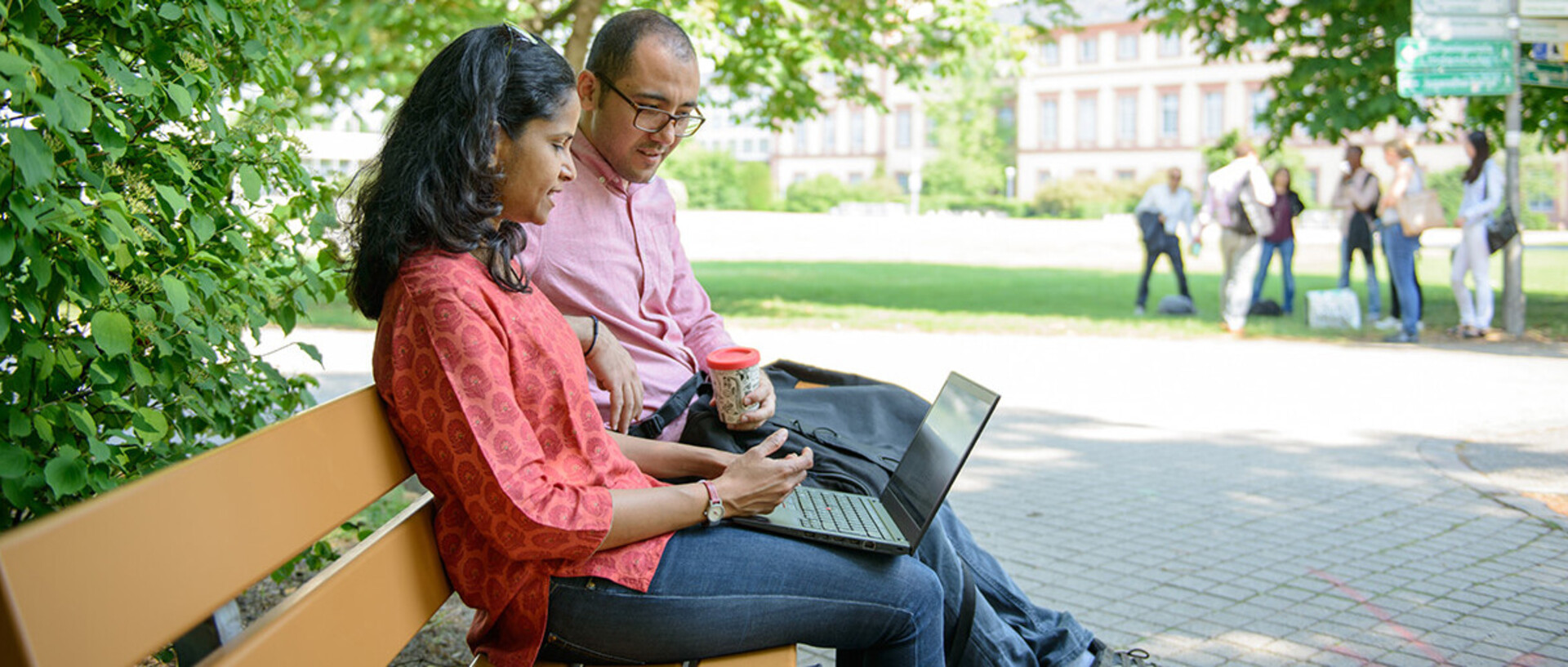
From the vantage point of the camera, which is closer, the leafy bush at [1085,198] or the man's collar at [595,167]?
the man's collar at [595,167]

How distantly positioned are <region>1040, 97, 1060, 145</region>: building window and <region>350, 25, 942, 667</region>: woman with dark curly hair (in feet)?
265

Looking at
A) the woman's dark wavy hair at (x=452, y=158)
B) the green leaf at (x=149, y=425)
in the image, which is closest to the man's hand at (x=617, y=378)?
the woman's dark wavy hair at (x=452, y=158)

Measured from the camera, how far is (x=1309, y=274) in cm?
2175

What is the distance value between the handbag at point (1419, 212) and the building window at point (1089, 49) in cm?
6882

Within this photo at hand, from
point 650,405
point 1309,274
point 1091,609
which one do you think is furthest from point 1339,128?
point 650,405

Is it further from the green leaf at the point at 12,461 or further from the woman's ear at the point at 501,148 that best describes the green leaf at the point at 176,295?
the woman's ear at the point at 501,148

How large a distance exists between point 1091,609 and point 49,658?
3.68 meters

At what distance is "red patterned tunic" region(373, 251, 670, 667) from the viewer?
6.98 feet

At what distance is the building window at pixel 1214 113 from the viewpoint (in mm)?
73438

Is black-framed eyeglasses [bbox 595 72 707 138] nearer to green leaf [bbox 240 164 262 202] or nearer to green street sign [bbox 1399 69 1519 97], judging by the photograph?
green leaf [bbox 240 164 262 202]

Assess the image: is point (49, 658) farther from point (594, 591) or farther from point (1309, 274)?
point (1309, 274)

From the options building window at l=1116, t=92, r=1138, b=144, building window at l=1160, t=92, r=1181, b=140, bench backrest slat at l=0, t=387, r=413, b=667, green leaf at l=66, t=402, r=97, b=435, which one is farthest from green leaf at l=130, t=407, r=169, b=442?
building window at l=1116, t=92, r=1138, b=144

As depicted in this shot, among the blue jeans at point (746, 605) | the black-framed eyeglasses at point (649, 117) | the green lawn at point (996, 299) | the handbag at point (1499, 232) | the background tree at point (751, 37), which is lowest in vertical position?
the green lawn at point (996, 299)

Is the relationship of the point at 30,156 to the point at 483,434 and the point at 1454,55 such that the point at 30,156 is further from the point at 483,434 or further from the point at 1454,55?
the point at 1454,55
